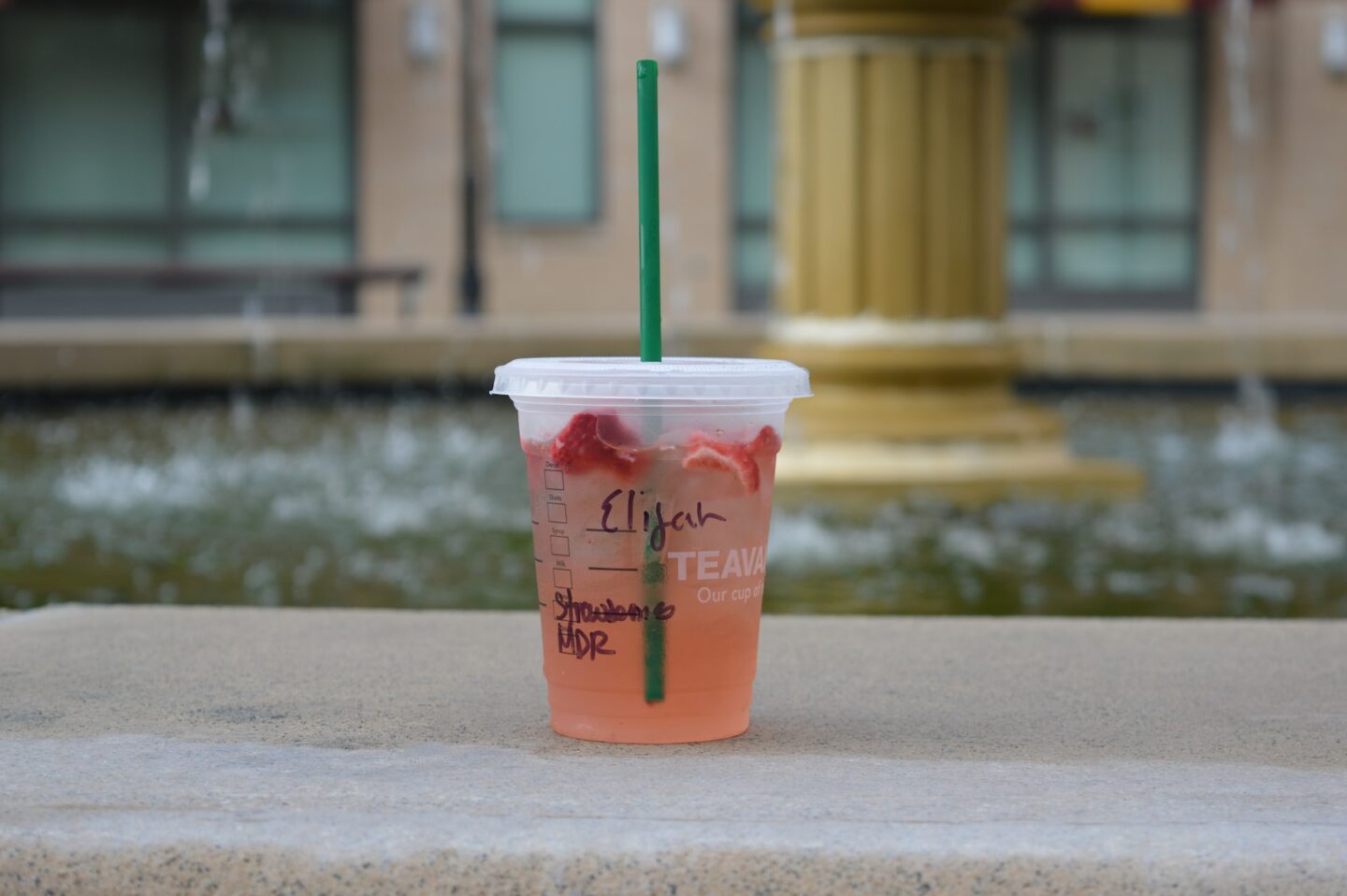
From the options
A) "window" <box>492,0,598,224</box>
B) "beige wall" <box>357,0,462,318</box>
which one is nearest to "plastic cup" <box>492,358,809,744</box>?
"beige wall" <box>357,0,462,318</box>

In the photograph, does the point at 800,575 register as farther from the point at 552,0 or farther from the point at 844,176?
the point at 552,0

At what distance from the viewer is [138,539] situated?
237 inches

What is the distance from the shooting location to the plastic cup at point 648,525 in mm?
2266

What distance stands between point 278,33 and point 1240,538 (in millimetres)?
13902

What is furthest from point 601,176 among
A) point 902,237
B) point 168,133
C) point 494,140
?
point 902,237

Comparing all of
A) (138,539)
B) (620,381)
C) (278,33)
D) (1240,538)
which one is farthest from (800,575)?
(278,33)

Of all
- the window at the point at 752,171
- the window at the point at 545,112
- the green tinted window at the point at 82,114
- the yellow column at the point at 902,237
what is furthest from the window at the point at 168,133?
the yellow column at the point at 902,237

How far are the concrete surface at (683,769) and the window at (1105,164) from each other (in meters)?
16.7

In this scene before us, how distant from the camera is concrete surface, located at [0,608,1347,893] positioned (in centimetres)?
188

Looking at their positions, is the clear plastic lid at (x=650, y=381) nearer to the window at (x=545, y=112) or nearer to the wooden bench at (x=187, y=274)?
the wooden bench at (x=187, y=274)

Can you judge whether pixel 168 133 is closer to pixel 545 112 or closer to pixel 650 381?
pixel 545 112

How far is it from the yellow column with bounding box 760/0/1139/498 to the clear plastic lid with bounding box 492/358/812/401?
4581 millimetres

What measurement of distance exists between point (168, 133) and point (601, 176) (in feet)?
13.2

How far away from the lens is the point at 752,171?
1917cm
